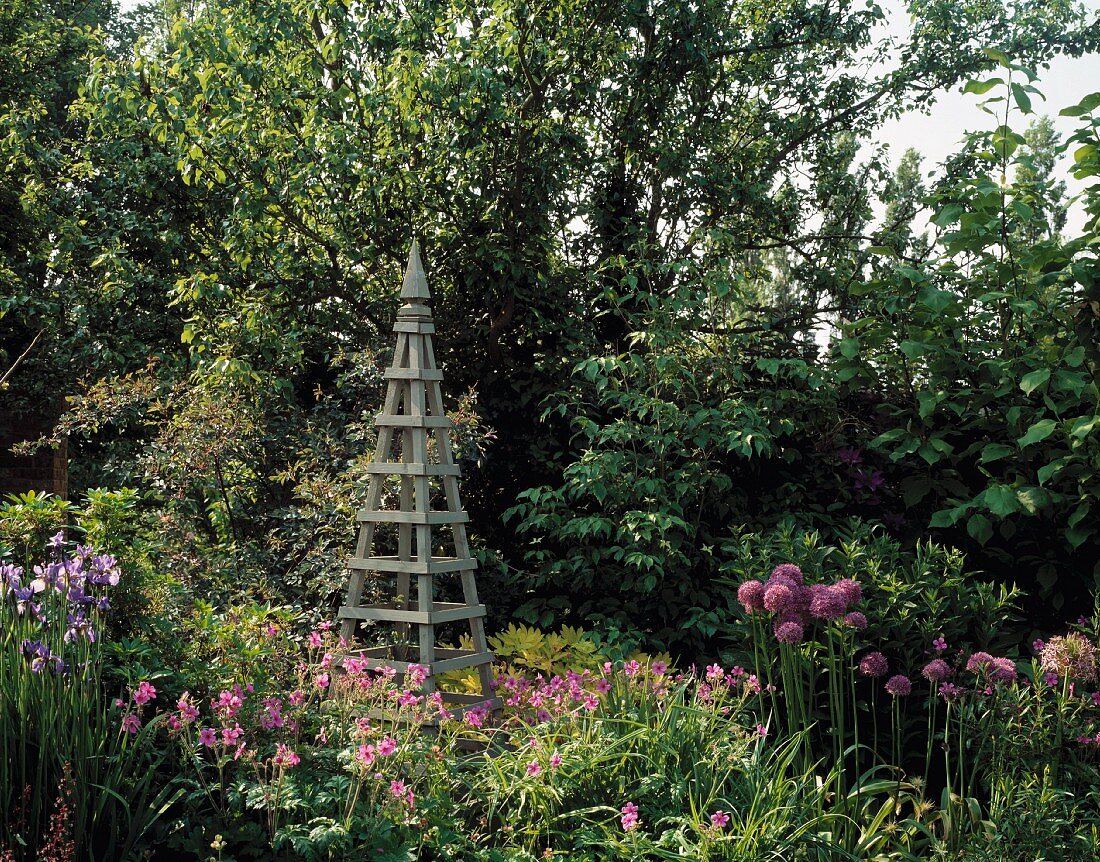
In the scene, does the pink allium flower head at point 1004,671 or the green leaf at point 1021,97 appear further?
the green leaf at point 1021,97

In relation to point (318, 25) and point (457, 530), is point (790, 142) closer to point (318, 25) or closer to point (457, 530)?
point (318, 25)

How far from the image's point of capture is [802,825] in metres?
3.17

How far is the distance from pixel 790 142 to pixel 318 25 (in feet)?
10.7

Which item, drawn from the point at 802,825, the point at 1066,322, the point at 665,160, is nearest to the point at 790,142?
the point at 665,160

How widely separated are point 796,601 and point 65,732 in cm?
228

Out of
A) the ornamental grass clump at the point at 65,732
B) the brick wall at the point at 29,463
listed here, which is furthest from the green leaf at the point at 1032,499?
the brick wall at the point at 29,463

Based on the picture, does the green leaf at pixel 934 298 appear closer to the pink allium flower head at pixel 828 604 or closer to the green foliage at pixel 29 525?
the pink allium flower head at pixel 828 604

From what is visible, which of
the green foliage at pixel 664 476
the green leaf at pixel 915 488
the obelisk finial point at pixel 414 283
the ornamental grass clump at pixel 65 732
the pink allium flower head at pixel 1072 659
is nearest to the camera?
the ornamental grass clump at pixel 65 732

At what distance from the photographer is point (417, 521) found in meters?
4.14

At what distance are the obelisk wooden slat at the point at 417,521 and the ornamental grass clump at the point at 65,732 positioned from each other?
1.23 meters

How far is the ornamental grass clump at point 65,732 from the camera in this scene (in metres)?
2.74

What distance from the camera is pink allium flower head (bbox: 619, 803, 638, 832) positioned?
2.84 metres

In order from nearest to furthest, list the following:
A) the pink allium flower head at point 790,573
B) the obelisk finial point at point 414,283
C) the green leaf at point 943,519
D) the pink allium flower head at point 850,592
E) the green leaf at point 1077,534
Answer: the pink allium flower head at point 850,592
the pink allium flower head at point 790,573
the obelisk finial point at point 414,283
the green leaf at point 1077,534
the green leaf at point 943,519

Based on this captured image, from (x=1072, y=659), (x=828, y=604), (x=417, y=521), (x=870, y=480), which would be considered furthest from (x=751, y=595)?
(x=870, y=480)
